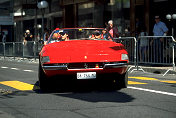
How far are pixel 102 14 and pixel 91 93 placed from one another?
54.0 ft

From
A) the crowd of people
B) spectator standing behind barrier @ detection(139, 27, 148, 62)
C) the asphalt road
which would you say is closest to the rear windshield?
the asphalt road

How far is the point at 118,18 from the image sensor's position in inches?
935

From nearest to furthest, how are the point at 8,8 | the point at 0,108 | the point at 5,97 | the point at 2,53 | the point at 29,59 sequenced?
the point at 0,108 → the point at 5,97 → the point at 29,59 → the point at 2,53 → the point at 8,8

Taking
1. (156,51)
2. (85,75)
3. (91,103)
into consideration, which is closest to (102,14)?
(156,51)

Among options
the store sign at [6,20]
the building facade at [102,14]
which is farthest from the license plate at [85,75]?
the store sign at [6,20]

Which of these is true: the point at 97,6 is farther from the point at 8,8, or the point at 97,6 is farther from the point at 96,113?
the point at 96,113

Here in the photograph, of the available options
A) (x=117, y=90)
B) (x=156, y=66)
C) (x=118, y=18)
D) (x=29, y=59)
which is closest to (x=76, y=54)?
(x=117, y=90)

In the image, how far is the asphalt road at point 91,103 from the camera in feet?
22.1

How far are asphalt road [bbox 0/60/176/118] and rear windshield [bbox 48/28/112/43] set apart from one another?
132 cm

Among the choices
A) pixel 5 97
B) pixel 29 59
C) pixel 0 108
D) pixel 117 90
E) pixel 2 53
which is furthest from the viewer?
pixel 2 53

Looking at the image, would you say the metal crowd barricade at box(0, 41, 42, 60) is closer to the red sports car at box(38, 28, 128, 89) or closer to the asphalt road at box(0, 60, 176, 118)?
the asphalt road at box(0, 60, 176, 118)

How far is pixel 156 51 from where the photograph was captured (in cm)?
1568

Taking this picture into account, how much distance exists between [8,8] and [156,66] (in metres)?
26.7

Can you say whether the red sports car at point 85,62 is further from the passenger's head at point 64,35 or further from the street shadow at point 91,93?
the passenger's head at point 64,35
